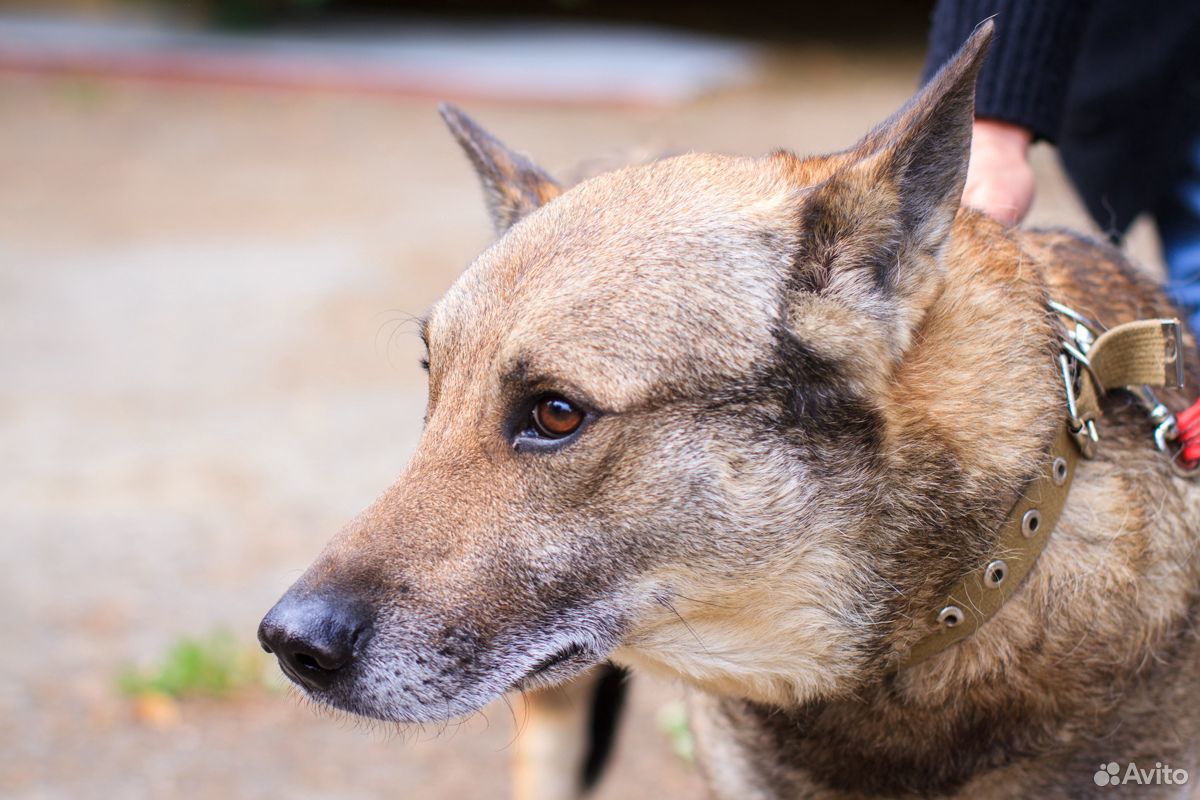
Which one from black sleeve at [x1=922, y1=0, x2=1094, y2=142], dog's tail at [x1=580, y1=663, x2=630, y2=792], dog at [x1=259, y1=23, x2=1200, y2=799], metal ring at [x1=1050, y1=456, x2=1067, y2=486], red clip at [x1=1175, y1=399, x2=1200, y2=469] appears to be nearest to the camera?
dog at [x1=259, y1=23, x2=1200, y2=799]

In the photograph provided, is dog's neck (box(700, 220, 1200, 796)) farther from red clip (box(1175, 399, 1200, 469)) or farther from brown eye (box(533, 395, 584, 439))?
brown eye (box(533, 395, 584, 439))

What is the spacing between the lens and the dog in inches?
90.8

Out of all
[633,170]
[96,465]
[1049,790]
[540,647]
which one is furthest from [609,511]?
[96,465]

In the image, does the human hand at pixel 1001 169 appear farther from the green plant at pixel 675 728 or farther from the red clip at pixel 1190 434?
the green plant at pixel 675 728

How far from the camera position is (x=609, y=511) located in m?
2.32

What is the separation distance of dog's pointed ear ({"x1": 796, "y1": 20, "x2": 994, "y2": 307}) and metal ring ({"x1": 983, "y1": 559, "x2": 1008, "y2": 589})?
1.73 ft

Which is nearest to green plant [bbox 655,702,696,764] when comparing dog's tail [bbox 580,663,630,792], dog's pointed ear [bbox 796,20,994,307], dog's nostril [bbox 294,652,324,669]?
dog's tail [bbox 580,663,630,792]

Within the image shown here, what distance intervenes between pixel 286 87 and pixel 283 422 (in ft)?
27.5

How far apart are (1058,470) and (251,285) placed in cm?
769

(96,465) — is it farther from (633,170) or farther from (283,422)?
(633,170)

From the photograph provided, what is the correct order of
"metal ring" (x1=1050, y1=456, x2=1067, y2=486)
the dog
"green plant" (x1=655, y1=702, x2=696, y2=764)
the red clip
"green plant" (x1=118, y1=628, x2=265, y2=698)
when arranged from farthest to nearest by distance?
"green plant" (x1=118, y1=628, x2=265, y2=698) < "green plant" (x1=655, y1=702, x2=696, y2=764) < the red clip < "metal ring" (x1=1050, y1=456, x2=1067, y2=486) < the dog

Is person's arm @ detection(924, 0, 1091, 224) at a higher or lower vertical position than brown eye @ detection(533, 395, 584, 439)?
higher

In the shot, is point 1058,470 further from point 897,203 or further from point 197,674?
point 197,674

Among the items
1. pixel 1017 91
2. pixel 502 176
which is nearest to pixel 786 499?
pixel 502 176
